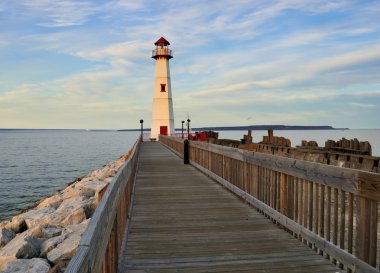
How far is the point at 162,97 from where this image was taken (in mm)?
45688

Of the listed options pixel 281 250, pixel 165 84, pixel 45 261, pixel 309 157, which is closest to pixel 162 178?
pixel 309 157

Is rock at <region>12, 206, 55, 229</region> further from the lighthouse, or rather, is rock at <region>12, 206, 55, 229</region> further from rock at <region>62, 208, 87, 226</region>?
the lighthouse

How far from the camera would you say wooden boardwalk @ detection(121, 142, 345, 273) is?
16.5 ft

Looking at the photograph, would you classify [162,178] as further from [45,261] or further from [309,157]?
[45,261]

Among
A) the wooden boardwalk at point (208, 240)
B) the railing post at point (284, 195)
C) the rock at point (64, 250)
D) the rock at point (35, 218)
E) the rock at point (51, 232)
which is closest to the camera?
the wooden boardwalk at point (208, 240)

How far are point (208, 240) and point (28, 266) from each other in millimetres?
3549

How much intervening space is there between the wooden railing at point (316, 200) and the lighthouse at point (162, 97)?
117 feet

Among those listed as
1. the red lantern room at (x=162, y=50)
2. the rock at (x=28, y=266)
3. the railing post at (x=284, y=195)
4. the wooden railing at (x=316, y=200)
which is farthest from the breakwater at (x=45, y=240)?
the red lantern room at (x=162, y=50)

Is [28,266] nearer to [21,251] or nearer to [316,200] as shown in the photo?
[21,251]

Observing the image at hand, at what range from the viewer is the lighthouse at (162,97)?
45.7m

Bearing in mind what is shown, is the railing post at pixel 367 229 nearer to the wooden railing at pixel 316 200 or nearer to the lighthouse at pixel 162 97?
the wooden railing at pixel 316 200

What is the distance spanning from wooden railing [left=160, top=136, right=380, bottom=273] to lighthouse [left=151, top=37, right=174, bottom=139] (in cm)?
3577

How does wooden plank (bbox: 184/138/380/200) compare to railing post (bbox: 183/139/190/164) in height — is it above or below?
above

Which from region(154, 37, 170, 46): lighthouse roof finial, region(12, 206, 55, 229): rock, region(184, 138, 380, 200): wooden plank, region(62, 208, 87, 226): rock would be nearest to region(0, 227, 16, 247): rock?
region(12, 206, 55, 229): rock
